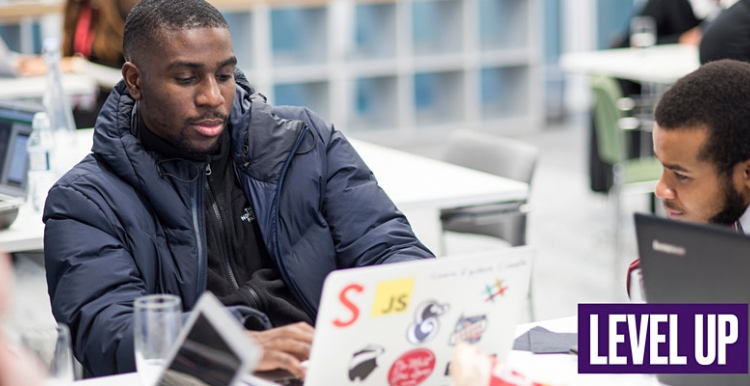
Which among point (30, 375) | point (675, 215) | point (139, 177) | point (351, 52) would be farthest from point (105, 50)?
point (30, 375)

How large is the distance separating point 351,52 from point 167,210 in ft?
19.9

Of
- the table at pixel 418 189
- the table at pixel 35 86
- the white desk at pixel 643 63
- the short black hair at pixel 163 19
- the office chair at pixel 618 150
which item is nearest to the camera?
the short black hair at pixel 163 19

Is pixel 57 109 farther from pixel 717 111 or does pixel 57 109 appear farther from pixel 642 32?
pixel 642 32

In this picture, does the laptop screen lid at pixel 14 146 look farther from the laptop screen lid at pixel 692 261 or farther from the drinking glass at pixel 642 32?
the drinking glass at pixel 642 32

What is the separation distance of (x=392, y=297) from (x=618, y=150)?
325cm

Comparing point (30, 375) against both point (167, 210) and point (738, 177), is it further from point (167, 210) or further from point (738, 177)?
point (738, 177)

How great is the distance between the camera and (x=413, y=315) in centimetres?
148

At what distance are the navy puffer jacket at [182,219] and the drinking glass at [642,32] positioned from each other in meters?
3.77

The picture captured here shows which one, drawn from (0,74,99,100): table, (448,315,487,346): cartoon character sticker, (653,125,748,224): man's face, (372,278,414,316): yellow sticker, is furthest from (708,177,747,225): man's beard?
(0,74,99,100): table

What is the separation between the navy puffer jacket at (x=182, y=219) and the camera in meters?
2.00

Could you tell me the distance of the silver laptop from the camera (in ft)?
4.67

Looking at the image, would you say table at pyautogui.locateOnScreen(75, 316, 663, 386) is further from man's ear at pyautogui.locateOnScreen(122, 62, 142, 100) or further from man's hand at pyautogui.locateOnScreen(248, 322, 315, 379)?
man's ear at pyautogui.locateOnScreen(122, 62, 142, 100)

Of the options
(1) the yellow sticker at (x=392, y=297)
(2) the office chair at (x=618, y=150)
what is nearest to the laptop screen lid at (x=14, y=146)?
(1) the yellow sticker at (x=392, y=297)

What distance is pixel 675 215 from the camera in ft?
6.50
